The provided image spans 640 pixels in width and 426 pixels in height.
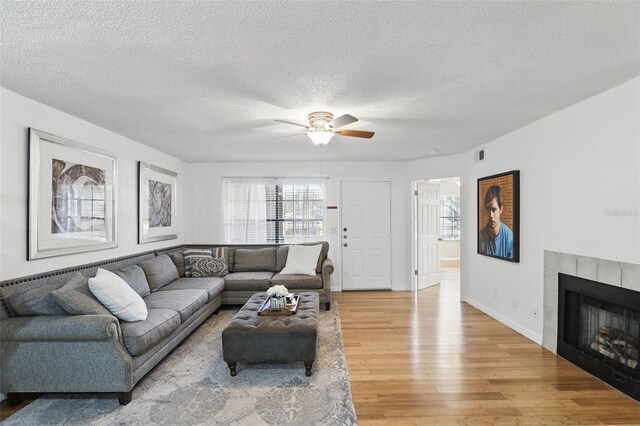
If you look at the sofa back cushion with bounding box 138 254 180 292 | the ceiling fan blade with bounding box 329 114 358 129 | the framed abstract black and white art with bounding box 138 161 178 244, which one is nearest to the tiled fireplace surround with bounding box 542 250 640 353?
the ceiling fan blade with bounding box 329 114 358 129

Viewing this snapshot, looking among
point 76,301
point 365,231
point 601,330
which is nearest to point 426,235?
point 365,231

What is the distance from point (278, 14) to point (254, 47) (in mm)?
359

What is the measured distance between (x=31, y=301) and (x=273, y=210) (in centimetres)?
382

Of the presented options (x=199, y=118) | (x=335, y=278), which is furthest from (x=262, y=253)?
(x=199, y=118)

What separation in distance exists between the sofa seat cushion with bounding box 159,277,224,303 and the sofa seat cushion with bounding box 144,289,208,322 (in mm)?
180

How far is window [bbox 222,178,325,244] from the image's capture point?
5980 millimetres

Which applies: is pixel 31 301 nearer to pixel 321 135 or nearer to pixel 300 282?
pixel 321 135

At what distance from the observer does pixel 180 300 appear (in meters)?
3.55

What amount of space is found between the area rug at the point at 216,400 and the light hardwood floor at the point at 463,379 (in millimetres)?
229

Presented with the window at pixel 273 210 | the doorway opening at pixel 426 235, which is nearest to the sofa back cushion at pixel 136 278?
the window at pixel 273 210

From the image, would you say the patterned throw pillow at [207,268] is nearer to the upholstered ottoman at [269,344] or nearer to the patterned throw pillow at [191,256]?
the patterned throw pillow at [191,256]

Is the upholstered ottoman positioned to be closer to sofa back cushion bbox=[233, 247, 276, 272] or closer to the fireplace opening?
the fireplace opening

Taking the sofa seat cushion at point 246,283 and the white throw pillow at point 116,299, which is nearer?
the white throw pillow at point 116,299

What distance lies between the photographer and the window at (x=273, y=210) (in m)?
5.98
